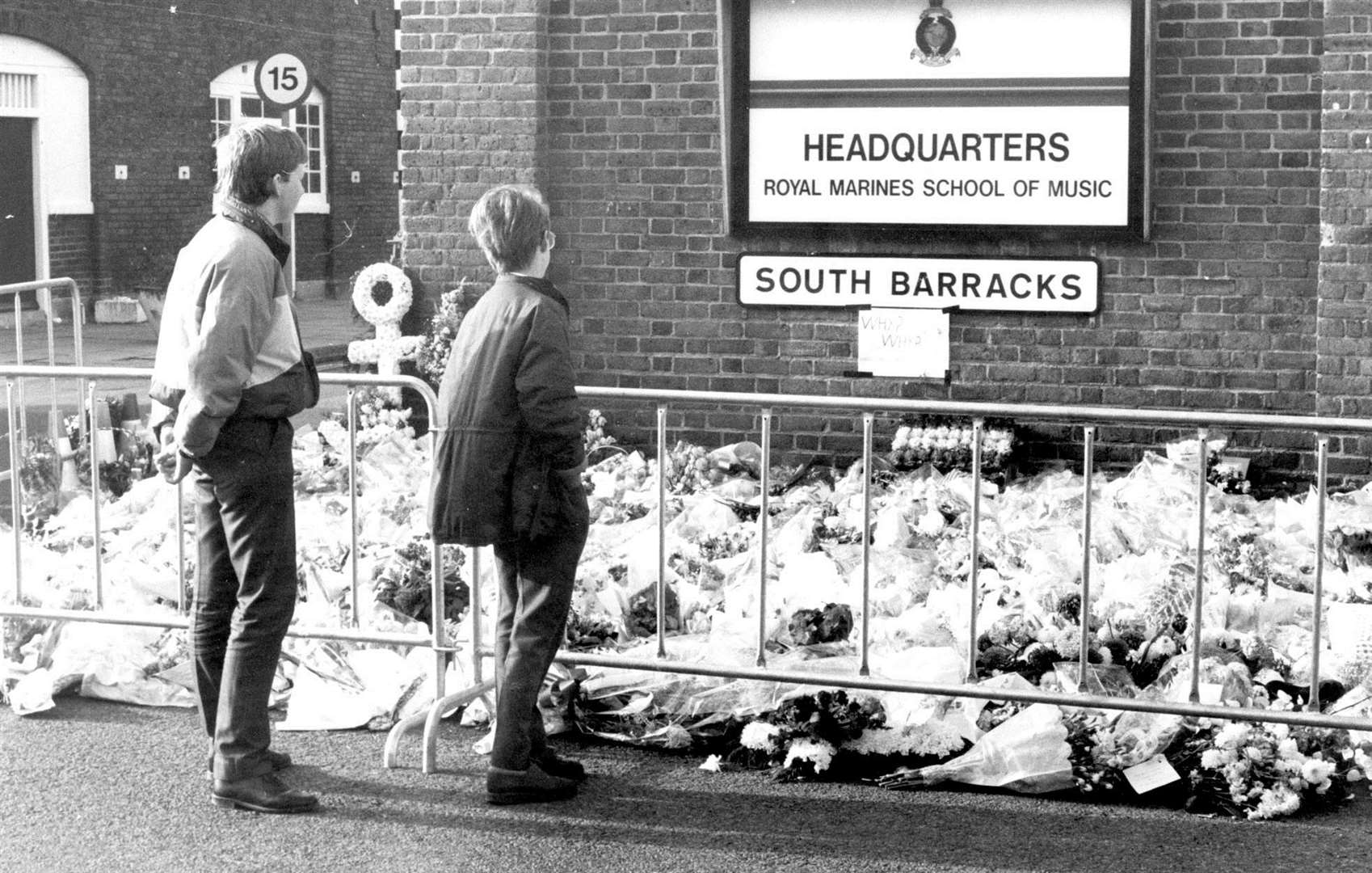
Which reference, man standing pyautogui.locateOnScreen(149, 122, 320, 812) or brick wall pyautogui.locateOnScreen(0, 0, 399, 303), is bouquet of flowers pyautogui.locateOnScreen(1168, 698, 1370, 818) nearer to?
man standing pyautogui.locateOnScreen(149, 122, 320, 812)

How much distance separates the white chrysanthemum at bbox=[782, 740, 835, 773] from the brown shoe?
0.70 metres

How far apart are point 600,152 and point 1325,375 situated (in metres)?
4.03

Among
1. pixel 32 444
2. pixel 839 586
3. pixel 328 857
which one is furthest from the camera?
pixel 32 444

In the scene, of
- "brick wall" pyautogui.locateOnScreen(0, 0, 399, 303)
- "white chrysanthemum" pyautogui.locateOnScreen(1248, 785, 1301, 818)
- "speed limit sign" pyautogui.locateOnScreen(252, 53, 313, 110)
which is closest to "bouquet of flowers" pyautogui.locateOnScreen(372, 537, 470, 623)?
"white chrysanthemum" pyautogui.locateOnScreen(1248, 785, 1301, 818)

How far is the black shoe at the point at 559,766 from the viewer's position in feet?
18.4

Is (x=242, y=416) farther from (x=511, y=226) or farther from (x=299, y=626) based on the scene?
(x=299, y=626)

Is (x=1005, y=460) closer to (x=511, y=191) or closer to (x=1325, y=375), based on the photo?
(x=1325, y=375)

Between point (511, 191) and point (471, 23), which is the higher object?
point (471, 23)

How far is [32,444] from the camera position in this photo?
405 inches

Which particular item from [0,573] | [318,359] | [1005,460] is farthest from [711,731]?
[318,359]

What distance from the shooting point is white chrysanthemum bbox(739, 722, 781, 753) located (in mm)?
5770

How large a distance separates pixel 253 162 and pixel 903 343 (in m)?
5.41

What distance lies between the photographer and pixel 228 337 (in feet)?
16.8

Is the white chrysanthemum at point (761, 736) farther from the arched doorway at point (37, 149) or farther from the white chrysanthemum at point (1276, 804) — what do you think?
the arched doorway at point (37, 149)
